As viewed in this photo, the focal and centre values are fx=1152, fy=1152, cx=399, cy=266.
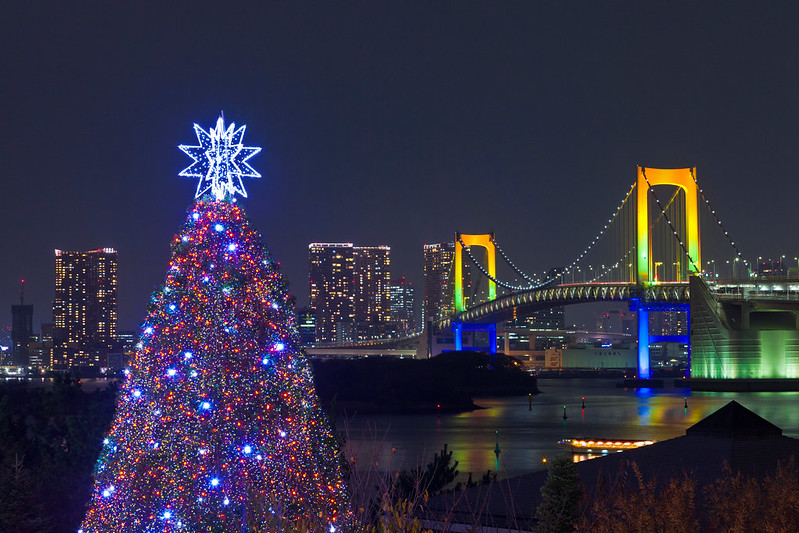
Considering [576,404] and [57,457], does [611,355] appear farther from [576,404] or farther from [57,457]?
[57,457]

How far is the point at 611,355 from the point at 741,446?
122097 millimetres

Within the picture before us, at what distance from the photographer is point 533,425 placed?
39031mm

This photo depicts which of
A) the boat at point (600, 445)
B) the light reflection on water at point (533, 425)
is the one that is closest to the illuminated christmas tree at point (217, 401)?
the light reflection on water at point (533, 425)

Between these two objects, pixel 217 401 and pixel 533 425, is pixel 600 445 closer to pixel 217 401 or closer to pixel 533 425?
pixel 533 425

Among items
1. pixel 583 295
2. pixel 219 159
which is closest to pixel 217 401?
pixel 219 159

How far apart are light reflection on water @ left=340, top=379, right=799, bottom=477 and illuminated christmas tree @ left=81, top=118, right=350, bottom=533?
1225 centimetres

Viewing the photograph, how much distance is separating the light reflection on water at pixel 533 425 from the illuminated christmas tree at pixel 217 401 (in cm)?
1225


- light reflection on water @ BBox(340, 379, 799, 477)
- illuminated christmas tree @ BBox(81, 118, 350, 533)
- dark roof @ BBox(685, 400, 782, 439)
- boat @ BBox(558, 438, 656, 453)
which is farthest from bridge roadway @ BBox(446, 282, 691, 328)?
illuminated christmas tree @ BBox(81, 118, 350, 533)

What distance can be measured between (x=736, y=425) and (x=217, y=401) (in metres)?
4.79

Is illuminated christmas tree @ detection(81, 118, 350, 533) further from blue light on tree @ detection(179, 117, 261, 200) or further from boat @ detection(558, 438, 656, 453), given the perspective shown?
boat @ detection(558, 438, 656, 453)

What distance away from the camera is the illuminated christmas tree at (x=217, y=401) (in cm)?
876

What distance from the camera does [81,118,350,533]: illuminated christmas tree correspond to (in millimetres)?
8758

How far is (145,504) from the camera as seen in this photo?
28.9 ft

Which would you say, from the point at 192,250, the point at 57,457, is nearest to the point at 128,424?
the point at 192,250
